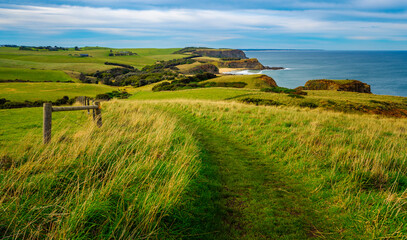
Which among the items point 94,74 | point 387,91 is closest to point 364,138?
point 387,91

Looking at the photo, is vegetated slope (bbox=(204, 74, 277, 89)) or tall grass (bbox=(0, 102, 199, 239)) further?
vegetated slope (bbox=(204, 74, 277, 89))

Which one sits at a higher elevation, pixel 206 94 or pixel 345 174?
pixel 206 94


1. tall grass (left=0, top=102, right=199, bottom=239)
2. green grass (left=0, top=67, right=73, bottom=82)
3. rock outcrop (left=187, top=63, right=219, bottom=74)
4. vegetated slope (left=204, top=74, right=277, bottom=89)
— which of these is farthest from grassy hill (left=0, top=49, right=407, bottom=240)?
rock outcrop (left=187, top=63, right=219, bottom=74)

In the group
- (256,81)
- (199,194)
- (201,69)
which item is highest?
(201,69)

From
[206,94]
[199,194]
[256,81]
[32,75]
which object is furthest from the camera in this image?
[32,75]

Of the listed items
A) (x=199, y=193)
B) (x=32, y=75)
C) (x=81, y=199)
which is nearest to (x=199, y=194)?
(x=199, y=193)

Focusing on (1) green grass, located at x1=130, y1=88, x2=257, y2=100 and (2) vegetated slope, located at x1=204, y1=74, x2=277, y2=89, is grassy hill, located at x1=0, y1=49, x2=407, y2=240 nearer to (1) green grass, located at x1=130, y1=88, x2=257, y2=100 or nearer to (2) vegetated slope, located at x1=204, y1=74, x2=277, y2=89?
(1) green grass, located at x1=130, y1=88, x2=257, y2=100

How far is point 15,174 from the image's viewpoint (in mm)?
5027

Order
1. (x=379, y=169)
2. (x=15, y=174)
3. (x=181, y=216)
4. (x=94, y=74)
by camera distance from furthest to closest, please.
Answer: (x=94, y=74)
(x=379, y=169)
(x=15, y=174)
(x=181, y=216)

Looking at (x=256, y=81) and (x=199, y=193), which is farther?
(x=256, y=81)

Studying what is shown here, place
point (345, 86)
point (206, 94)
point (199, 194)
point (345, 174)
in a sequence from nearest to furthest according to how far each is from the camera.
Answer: point (199, 194) < point (345, 174) < point (206, 94) < point (345, 86)

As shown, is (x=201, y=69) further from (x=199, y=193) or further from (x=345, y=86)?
(x=199, y=193)

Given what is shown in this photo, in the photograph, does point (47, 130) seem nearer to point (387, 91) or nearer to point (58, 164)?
point (58, 164)

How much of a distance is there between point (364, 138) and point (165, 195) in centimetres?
996
